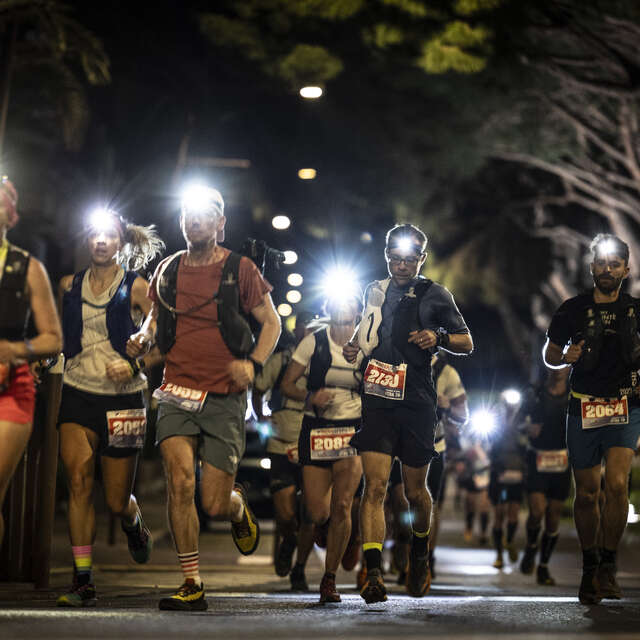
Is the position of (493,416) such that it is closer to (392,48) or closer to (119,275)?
(119,275)

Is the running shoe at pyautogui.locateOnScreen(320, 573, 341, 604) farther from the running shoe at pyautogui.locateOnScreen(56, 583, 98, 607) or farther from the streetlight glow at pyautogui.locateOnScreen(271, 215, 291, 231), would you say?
the streetlight glow at pyautogui.locateOnScreen(271, 215, 291, 231)

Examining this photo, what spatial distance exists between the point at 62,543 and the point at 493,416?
5.32 m

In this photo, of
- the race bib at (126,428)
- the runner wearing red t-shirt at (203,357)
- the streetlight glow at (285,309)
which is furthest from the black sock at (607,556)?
the streetlight glow at (285,309)

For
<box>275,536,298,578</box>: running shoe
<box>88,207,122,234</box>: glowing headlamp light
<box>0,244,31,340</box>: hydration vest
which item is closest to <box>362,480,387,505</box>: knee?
<box>88,207,122,234</box>: glowing headlamp light

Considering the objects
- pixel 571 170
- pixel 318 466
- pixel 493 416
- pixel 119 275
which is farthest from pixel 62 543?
pixel 571 170

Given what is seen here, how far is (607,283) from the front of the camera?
361 inches

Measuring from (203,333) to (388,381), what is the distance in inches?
54.3

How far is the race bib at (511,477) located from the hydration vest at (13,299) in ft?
34.1

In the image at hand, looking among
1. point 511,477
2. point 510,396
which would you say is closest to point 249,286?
point 511,477

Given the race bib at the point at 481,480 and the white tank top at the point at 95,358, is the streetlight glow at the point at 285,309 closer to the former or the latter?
the race bib at the point at 481,480

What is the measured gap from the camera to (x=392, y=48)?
87.1ft

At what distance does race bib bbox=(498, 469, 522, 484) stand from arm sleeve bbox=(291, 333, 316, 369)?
674 cm

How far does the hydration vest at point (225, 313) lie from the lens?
804 cm

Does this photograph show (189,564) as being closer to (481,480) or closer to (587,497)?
(587,497)
